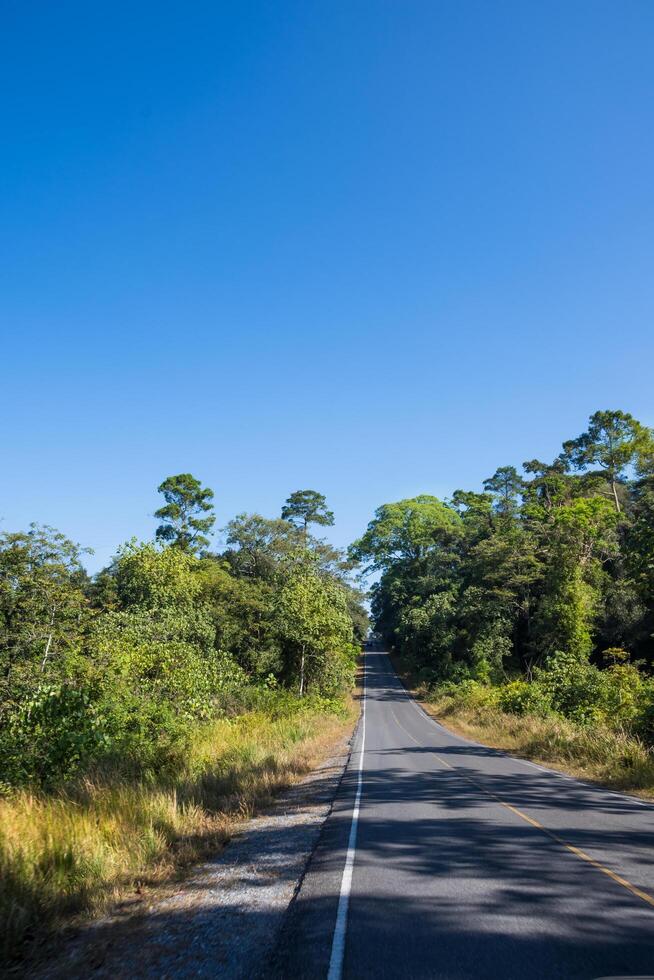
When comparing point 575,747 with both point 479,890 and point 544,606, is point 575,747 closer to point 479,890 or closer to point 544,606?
point 479,890

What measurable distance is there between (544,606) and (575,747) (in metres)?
31.2

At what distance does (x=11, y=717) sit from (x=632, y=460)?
62.1 meters

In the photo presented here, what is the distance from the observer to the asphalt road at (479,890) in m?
4.29

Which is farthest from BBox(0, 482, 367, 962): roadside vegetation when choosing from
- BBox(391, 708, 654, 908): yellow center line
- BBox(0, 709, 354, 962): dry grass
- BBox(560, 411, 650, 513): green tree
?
BBox(560, 411, 650, 513): green tree

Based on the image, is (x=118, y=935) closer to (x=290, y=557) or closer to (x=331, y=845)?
(x=331, y=845)

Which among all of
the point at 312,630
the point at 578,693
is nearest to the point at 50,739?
the point at 578,693

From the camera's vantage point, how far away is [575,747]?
1627 centimetres

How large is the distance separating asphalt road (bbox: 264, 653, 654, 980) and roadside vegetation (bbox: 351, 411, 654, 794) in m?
5.01

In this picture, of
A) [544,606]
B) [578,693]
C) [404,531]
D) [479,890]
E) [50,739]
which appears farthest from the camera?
[404,531]

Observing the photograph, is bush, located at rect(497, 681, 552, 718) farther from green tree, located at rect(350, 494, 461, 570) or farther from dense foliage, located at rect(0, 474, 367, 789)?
green tree, located at rect(350, 494, 461, 570)

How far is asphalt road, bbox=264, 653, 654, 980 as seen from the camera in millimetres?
4285

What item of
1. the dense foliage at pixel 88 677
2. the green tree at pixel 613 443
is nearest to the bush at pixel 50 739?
the dense foliage at pixel 88 677

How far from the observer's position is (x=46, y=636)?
14.7m

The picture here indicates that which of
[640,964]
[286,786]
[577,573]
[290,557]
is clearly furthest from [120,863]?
[577,573]
